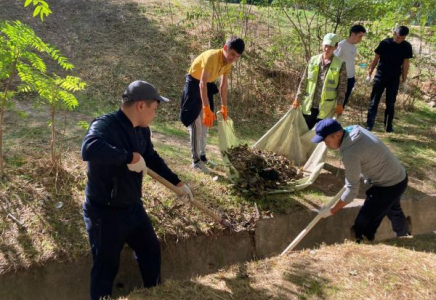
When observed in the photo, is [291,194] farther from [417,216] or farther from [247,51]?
[247,51]

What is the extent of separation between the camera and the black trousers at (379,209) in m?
3.55

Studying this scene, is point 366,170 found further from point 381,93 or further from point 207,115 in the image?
point 381,93

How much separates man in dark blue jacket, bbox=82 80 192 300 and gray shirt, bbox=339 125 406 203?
1689mm

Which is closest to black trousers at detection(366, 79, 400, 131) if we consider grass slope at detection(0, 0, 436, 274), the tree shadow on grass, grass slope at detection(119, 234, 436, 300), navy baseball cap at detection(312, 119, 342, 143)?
grass slope at detection(0, 0, 436, 274)

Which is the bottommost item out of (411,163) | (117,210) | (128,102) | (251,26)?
(411,163)

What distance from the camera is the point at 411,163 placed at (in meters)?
5.71

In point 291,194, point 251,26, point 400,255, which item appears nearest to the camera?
point 400,255

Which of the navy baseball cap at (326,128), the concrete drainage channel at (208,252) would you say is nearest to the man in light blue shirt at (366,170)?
the navy baseball cap at (326,128)

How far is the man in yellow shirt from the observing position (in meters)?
3.95

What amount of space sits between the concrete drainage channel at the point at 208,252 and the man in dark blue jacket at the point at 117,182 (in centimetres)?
75

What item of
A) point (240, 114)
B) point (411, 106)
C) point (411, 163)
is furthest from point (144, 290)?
point (411, 106)

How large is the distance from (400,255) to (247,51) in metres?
6.61

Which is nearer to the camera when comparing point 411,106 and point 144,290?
point 144,290

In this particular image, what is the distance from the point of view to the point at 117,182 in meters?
2.47
